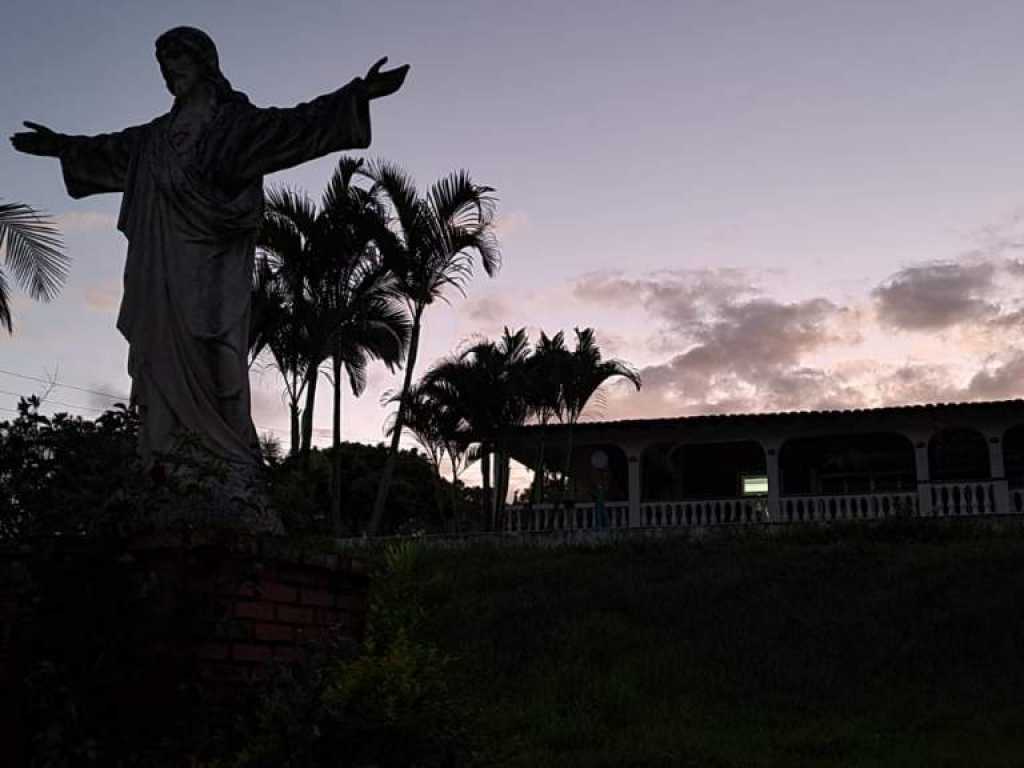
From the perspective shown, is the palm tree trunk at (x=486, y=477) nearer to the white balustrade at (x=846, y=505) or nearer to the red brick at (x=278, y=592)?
the white balustrade at (x=846, y=505)

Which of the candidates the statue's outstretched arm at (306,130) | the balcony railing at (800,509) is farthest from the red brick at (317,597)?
the balcony railing at (800,509)

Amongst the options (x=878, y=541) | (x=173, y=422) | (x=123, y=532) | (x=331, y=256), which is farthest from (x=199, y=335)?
(x=331, y=256)

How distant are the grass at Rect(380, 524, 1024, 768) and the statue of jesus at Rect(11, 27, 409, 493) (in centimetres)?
265

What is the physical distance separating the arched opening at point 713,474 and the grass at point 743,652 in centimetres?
1098

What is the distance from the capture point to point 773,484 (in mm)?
23469

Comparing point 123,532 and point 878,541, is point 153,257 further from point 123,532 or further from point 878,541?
point 878,541

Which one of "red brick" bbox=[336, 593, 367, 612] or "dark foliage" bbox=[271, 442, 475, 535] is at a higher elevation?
"dark foliage" bbox=[271, 442, 475, 535]

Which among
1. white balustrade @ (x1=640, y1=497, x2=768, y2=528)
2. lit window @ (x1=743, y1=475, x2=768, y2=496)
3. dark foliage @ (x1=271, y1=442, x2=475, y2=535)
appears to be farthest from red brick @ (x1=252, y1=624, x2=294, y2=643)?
dark foliage @ (x1=271, y1=442, x2=475, y2=535)

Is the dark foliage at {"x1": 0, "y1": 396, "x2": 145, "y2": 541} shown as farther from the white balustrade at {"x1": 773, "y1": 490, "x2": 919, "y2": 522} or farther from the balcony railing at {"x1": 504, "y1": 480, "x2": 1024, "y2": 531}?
the white balustrade at {"x1": 773, "y1": 490, "x2": 919, "y2": 522}

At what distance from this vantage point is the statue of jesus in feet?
15.8

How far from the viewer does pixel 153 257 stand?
4.95m

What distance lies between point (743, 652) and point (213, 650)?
27.2 ft

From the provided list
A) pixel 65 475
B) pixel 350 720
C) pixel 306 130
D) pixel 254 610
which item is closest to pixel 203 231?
pixel 306 130

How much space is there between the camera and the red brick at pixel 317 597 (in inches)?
170
